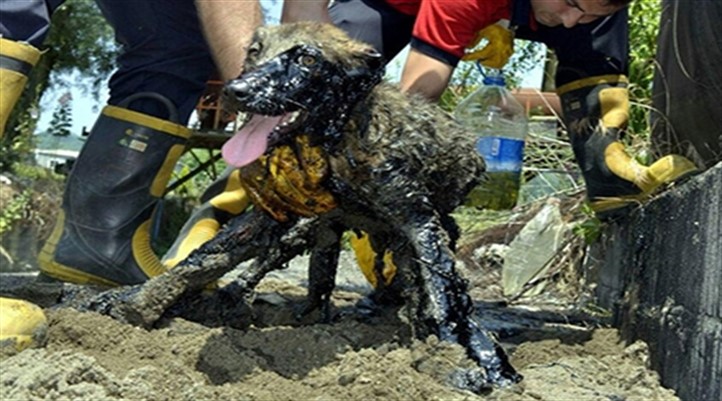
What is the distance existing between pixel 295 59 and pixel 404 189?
1.47 feet

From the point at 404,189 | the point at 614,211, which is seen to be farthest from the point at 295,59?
the point at 614,211

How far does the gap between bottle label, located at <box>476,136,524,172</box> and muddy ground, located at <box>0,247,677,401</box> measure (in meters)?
1.35

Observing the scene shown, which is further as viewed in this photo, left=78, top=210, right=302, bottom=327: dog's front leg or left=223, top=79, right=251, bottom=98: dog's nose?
left=78, top=210, right=302, bottom=327: dog's front leg

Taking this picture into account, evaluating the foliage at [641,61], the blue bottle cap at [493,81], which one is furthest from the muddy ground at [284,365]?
the foliage at [641,61]

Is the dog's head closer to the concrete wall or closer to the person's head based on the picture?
the concrete wall

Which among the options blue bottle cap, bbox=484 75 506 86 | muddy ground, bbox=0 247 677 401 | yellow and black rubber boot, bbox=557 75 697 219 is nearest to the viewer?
muddy ground, bbox=0 247 677 401

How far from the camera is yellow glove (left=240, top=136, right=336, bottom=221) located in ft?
8.36

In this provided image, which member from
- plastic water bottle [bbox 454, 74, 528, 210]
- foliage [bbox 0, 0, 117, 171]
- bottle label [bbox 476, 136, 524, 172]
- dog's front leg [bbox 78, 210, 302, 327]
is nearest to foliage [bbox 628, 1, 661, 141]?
plastic water bottle [bbox 454, 74, 528, 210]

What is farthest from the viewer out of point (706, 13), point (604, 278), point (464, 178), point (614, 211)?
point (604, 278)

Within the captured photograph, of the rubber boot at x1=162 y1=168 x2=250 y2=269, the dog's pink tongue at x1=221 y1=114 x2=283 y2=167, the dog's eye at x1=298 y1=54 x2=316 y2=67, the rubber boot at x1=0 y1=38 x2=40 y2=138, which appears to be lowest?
the rubber boot at x1=162 y1=168 x2=250 y2=269

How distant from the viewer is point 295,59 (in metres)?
2.40

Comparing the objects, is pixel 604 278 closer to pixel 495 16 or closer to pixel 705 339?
pixel 495 16

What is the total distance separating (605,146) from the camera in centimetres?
356

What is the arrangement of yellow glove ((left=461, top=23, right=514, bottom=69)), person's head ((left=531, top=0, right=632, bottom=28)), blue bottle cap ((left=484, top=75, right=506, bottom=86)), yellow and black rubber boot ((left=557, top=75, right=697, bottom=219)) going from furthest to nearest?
1. blue bottle cap ((left=484, top=75, right=506, bottom=86))
2. yellow glove ((left=461, top=23, right=514, bottom=69))
3. yellow and black rubber boot ((left=557, top=75, right=697, bottom=219))
4. person's head ((left=531, top=0, right=632, bottom=28))
